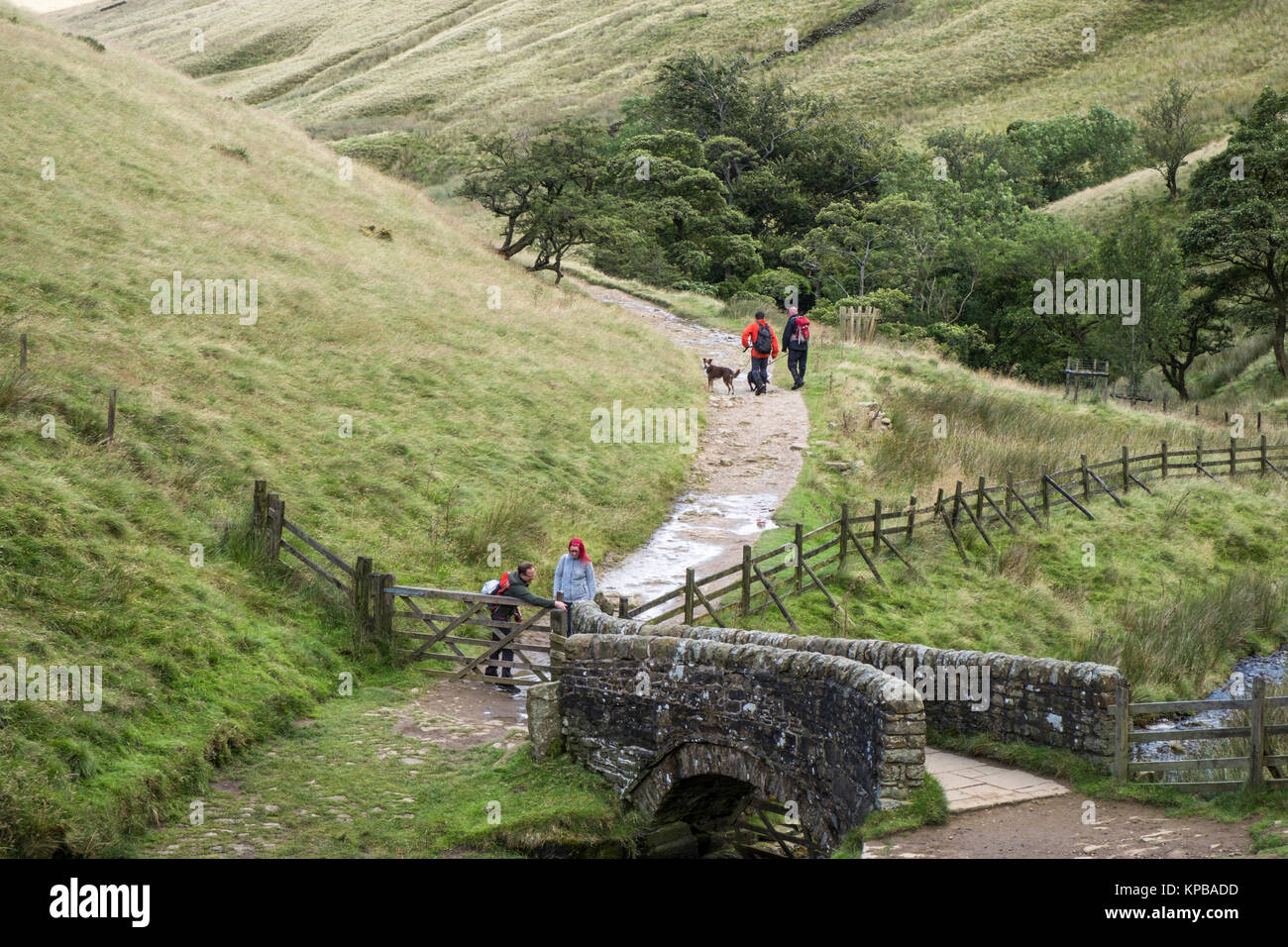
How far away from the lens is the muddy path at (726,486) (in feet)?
Answer: 63.0

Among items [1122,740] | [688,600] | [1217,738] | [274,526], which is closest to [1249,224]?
[688,600]

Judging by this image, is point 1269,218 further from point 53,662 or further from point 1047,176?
point 53,662

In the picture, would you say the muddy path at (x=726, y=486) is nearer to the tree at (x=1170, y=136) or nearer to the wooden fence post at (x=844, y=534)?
the wooden fence post at (x=844, y=534)

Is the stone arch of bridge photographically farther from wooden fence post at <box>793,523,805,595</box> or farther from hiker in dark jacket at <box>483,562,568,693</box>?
wooden fence post at <box>793,523,805,595</box>

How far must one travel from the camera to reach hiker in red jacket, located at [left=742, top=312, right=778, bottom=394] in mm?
29000

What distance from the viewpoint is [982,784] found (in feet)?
34.8

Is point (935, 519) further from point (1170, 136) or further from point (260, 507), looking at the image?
point (1170, 136)

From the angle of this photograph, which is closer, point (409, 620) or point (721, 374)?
point (409, 620)

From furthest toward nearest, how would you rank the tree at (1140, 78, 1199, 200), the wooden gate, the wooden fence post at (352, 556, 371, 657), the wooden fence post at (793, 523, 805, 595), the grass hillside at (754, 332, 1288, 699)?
the tree at (1140, 78, 1199, 200)
the grass hillside at (754, 332, 1288, 699)
the wooden fence post at (793, 523, 805, 595)
the wooden fence post at (352, 556, 371, 657)
the wooden gate

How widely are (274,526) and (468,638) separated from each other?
3134mm

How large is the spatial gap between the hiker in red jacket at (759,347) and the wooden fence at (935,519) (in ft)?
21.9

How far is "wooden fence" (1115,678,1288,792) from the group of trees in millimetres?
30130


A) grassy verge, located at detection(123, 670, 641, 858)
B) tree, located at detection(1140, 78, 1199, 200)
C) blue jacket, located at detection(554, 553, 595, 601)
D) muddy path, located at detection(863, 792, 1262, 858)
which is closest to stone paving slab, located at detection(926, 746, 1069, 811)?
muddy path, located at detection(863, 792, 1262, 858)

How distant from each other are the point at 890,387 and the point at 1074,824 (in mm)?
22772
